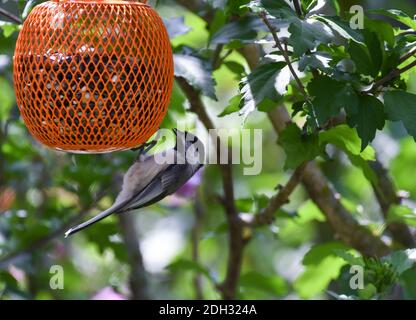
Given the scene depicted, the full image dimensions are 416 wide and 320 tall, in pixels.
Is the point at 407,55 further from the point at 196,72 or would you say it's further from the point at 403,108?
the point at 196,72

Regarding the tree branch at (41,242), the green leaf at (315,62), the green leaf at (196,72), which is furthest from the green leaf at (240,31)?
the tree branch at (41,242)

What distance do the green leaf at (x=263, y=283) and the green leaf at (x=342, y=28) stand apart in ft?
4.25

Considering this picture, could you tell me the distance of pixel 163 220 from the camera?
4117mm

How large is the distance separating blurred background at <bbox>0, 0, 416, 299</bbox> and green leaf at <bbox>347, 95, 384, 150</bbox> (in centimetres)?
57

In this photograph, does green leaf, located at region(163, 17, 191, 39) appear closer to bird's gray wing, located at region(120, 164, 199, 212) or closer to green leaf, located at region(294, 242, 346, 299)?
bird's gray wing, located at region(120, 164, 199, 212)

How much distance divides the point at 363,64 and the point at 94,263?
3047 millimetres

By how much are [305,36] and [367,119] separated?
0.72 feet

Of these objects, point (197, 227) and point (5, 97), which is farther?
point (197, 227)

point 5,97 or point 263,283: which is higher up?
point 5,97

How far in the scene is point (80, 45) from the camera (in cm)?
158

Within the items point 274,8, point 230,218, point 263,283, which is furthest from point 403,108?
point 263,283

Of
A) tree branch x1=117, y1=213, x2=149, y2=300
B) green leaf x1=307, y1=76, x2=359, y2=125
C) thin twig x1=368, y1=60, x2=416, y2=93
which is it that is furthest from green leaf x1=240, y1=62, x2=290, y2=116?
tree branch x1=117, y1=213, x2=149, y2=300

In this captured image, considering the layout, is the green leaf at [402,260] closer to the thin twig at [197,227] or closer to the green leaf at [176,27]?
the green leaf at [176,27]
